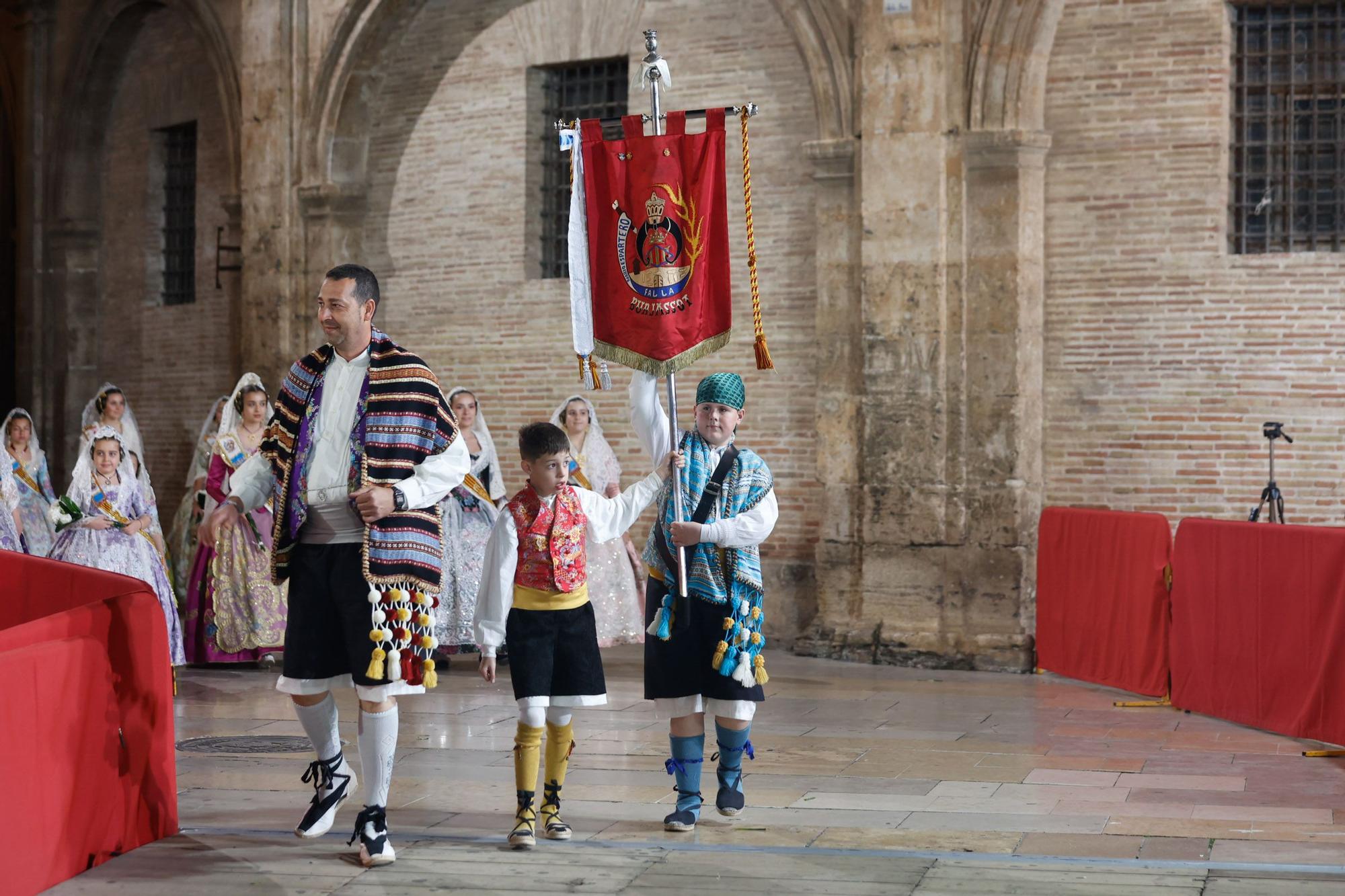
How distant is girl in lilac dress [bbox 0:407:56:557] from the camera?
10828 millimetres

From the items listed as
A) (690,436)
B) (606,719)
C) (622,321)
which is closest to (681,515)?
(690,436)

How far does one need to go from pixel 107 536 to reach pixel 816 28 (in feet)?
18.8

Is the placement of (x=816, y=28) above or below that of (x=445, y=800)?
above

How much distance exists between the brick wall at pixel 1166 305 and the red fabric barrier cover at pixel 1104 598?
0.89 m

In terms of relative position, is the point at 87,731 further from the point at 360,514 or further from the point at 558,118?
the point at 558,118

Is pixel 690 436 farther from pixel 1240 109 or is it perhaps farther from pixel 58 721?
pixel 1240 109

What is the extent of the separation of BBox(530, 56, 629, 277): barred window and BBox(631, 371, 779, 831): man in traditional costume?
7374 millimetres

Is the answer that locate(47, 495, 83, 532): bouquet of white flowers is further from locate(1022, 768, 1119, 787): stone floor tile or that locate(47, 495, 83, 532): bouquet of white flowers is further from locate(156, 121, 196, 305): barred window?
locate(156, 121, 196, 305): barred window

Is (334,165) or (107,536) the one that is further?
(334,165)

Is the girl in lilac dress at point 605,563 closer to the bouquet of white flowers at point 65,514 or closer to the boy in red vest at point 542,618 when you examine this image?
the bouquet of white flowers at point 65,514

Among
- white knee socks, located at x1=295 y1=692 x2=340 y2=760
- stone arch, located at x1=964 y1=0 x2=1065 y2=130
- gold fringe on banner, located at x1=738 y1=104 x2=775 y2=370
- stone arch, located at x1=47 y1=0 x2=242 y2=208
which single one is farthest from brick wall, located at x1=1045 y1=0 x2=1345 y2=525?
stone arch, located at x1=47 y1=0 x2=242 y2=208

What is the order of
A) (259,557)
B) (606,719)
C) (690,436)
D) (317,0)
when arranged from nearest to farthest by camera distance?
(690,436), (606,719), (259,557), (317,0)

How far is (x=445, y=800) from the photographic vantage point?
20.2ft

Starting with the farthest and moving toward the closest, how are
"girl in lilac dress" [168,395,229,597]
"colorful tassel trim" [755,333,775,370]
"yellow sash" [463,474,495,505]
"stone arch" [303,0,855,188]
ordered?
"stone arch" [303,0,855,188], "girl in lilac dress" [168,395,229,597], "yellow sash" [463,474,495,505], "colorful tassel trim" [755,333,775,370]
